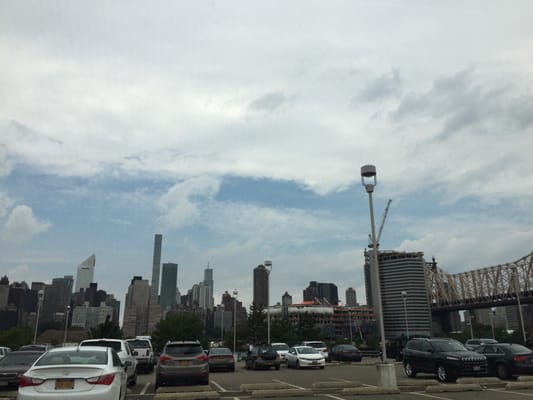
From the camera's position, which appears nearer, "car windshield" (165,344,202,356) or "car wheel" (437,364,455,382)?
"car windshield" (165,344,202,356)

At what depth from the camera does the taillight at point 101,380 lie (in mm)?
8430

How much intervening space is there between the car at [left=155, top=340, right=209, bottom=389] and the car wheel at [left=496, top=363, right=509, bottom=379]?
38.3 ft

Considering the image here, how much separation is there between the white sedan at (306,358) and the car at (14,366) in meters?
14.4

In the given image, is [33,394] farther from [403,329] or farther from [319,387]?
[403,329]

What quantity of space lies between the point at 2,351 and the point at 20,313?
6421 inches

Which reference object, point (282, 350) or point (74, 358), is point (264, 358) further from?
point (74, 358)

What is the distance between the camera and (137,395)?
546 inches

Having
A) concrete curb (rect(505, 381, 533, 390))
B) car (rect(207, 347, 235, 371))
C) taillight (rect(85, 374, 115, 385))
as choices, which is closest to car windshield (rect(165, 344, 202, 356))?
taillight (rect(85, 374, 115, 385))

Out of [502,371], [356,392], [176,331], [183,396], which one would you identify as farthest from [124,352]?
[176,331]

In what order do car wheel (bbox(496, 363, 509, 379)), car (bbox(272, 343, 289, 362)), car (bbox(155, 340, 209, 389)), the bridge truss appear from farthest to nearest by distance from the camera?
1. the bridge truss
2. car (bbox(272, 343, 289, 362))
3. car wheel (bbox(496, 363, 509, 379))
4. car (bbox(155, 340, 209, 389))

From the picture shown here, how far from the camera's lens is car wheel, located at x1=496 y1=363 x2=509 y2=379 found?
18328mm

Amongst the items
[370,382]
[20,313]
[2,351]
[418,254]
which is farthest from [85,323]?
[370,382]

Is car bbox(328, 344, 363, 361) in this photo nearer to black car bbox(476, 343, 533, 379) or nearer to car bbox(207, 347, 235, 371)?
car bbox(207, 347, 235, 371)

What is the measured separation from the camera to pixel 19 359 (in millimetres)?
16438
